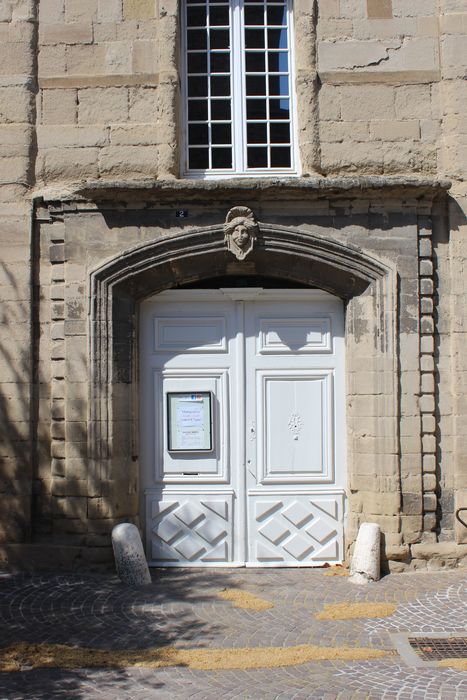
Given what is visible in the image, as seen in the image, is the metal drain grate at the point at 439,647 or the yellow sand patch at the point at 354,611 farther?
the yellow sand patch at the point at 354,611

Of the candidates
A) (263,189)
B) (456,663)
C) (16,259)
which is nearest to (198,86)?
(263,189)

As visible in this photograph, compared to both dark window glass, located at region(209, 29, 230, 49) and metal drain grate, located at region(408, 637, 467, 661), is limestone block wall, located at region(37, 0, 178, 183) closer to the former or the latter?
dark window glass, located at region(209, 29, 230, 49)

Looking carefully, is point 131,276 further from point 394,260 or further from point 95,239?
point 394,260

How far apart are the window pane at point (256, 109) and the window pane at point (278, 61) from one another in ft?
1.14

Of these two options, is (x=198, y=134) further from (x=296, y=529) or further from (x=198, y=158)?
(x=296, y=529)

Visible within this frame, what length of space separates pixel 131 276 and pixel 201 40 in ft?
8.31

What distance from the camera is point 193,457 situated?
23.1ft

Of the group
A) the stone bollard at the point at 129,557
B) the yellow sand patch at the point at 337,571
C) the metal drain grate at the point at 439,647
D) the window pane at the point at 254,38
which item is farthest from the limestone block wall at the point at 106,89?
the metal drain grate at the point at 439,647

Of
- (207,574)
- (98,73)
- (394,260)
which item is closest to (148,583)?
(207,574)

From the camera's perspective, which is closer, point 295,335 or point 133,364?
point 133,364

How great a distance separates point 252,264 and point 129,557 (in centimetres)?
291

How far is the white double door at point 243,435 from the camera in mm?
7004

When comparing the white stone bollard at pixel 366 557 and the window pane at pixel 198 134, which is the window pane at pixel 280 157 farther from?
the white stone bollard at pixel 366 557

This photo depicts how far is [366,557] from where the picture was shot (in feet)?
21.0
